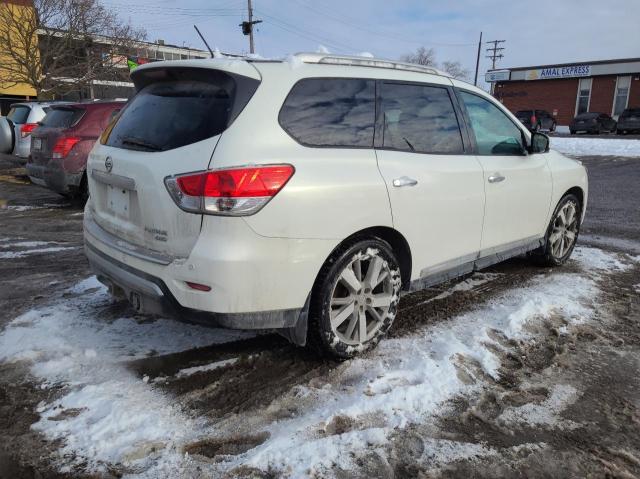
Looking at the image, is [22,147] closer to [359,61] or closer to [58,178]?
[58,178]

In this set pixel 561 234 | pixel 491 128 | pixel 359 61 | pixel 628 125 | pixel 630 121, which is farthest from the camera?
pixel 628 125

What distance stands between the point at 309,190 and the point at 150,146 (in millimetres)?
971

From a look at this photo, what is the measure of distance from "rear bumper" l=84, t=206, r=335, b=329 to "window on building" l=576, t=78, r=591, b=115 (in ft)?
152

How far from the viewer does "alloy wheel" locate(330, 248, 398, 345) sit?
3.11m

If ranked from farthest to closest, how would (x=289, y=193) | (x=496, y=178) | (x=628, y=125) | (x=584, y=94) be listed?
(x=584, y=94), (x=628, y=125), (x=496, y=178), (x=289, y=193)

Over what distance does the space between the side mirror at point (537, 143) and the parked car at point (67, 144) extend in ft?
19.9

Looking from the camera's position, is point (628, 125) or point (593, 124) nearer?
point (628, 125)

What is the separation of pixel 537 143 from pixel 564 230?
120cm

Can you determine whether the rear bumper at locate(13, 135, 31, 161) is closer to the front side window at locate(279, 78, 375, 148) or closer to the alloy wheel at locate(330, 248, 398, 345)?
the front side window at locate(279, 78, 375, 148)

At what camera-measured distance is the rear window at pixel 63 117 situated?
810 cm

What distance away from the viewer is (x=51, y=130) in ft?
26.5

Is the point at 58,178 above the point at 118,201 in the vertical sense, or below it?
below

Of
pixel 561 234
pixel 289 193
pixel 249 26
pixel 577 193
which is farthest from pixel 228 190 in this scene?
pixel 249 26

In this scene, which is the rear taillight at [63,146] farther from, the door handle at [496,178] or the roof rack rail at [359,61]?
the door handle at [496,178]
